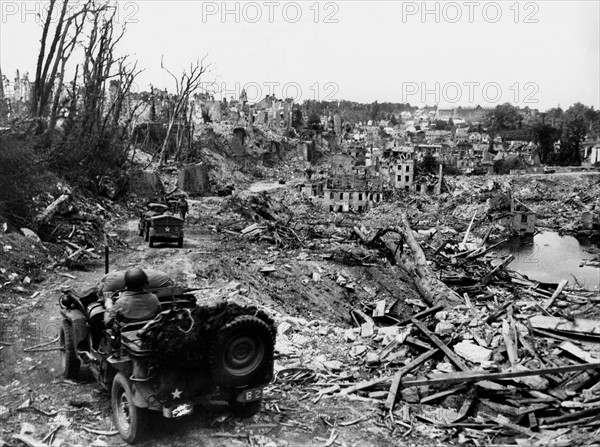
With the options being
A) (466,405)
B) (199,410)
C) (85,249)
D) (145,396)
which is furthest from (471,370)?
(85,249)

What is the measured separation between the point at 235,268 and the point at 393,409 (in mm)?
10800

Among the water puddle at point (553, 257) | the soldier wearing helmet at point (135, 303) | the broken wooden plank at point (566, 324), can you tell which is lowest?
the water puddle at point (553, 257)

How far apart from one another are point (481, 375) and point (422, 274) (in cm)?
1248

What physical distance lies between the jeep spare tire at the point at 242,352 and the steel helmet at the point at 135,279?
1.56 m

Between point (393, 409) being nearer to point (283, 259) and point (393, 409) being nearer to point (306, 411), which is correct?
point (306, 411)

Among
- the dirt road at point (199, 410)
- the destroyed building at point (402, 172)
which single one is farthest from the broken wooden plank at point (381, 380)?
the destroyed building at point (402, 172)

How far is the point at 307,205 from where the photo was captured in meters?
53.4

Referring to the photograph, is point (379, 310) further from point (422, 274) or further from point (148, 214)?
point (148, 214)

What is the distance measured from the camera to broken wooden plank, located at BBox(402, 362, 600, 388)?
8.28 m

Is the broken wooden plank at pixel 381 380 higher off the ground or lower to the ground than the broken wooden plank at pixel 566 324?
lower

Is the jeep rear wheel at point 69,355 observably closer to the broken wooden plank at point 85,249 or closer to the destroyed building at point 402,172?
the broken wooden plank at point 85,249

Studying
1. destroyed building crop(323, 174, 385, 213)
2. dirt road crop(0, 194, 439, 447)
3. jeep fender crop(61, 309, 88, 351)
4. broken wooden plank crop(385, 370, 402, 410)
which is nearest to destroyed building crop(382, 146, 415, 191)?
destroyed building crop(323, 174, 385, 213)

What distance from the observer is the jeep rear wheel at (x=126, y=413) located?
22.3ft

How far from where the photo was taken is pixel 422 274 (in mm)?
20797
